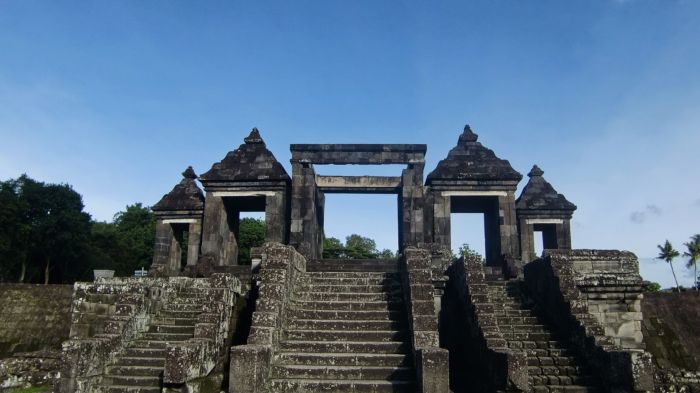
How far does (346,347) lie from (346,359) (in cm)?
A: 36

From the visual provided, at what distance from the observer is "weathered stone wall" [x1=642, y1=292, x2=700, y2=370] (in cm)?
1188

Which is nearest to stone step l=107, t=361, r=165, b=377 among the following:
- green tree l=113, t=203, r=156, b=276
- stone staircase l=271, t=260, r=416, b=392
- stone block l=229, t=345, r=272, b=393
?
stone block l=229, t=345, r=272, b=393

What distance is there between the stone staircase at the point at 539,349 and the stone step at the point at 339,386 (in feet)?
6.57

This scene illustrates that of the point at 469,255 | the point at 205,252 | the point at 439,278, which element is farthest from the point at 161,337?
the point at 205,252

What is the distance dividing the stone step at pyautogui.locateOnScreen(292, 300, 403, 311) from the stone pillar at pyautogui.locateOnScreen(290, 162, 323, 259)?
6.67 meters

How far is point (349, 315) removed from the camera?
959 cm

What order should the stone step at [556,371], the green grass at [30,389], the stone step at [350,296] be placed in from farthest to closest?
the green grass at [30,389] < the stone step at [350,296] < the stone step at [556,371]

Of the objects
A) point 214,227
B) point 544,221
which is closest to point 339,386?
point 214,227

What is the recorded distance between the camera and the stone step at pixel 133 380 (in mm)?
8391

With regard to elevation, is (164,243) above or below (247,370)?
above

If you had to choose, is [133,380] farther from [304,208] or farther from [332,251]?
[332,251]

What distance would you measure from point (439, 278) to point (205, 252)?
1068cm

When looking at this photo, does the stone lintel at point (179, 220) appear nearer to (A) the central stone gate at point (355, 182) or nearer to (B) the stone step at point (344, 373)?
(A) the central stone gate at point (355, 182)

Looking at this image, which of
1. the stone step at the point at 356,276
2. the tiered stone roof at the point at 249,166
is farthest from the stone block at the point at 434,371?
the tiered stone roof at the point at 249,166
